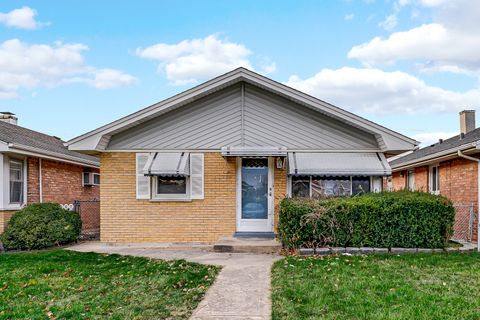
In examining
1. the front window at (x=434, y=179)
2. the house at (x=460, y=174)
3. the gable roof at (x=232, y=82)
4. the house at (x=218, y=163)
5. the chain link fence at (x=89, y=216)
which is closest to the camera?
the gable roof at (x=232, y=82)

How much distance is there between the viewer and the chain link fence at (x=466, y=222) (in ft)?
39.8

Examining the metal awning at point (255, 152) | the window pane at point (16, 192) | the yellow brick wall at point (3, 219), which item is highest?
the metal awning at point (255, 152)

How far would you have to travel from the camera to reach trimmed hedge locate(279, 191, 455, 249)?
10031mm

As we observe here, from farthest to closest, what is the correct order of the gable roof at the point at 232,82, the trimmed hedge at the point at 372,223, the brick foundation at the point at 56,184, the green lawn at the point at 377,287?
the brick foundation at the point at 56,184 < the gable roof at the point at 232,82 < the trimmed hedge at the point at 372,223 < the green lawn at the point at 377,287

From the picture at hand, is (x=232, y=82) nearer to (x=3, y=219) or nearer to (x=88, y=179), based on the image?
(x=3, y=219)

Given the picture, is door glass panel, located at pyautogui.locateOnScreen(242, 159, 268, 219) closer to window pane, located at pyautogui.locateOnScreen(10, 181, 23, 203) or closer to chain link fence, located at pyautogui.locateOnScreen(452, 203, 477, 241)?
chain link fence, located at pyautogui.locateOnScreen(452, 203, 477, 241)

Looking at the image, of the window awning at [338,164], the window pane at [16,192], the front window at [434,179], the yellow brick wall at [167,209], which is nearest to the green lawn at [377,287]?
the window awning at [338,164]

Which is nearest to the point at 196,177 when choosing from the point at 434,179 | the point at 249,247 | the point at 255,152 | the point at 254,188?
the point at 254,188

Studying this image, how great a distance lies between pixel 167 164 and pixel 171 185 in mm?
885

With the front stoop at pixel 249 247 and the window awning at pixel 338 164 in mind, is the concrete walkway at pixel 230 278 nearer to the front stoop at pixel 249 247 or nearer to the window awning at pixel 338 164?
the front stoop at pixel 249 247

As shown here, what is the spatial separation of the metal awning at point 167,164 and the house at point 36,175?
4.08m

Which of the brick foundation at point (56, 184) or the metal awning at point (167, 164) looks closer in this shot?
the metal awning at point (167, 164)

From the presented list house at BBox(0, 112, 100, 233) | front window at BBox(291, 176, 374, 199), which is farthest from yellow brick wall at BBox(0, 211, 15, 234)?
front window at BBox(291, 176, 374, 199)

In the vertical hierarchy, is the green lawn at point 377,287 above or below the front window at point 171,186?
below
